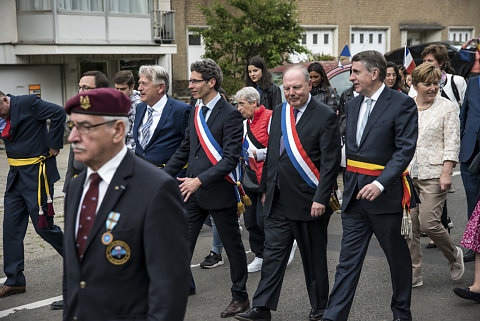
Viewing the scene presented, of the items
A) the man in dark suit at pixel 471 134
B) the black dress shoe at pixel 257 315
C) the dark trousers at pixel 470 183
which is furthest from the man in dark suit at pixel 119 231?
the dark trousers at pixel 470 183

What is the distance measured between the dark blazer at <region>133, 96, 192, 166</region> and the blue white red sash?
1.09m

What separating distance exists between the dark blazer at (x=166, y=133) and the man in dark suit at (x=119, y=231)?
3046 millimetres

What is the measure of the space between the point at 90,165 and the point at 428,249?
17.5ft

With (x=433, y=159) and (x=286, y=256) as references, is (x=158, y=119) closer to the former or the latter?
(x=286, y=256)

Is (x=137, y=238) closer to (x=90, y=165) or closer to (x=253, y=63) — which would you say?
(x=90, y=165)

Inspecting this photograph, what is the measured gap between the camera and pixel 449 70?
807cm

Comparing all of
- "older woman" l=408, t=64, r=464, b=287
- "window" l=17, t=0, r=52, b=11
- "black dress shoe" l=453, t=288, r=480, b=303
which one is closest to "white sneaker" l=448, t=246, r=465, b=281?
"older woman" l=408, t=64, r=464, b=287

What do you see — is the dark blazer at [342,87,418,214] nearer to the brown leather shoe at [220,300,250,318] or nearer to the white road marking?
the brown leather shoe at [220,300,250,318]

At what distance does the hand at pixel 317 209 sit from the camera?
4.93 meters

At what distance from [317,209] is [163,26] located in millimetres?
17057

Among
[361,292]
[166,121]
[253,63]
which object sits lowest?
[361,292]

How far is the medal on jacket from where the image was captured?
2.60 m

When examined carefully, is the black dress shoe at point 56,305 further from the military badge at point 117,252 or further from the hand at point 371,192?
the military badge at point 117,252

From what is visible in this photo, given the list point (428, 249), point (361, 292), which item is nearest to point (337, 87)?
point (428, 249)
